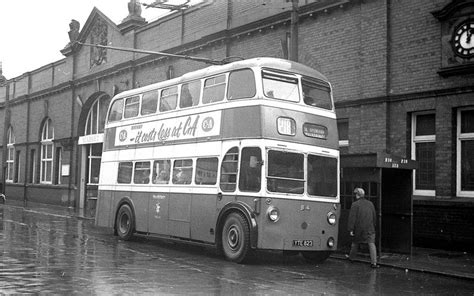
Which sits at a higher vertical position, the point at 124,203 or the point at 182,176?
the point at 182,176

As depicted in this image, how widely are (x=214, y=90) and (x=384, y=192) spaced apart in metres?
→ 5.15

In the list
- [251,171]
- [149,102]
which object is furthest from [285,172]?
[149,102]

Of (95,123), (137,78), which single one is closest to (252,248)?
(137,78)

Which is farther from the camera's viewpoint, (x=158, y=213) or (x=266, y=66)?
(x=158, y=213)

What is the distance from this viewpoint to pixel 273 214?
1223 cm

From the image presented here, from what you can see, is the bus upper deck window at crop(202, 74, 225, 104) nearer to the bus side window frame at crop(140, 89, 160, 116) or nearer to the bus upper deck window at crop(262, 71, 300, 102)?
the bus upper deck window at crop(262, 71, 300, 102)

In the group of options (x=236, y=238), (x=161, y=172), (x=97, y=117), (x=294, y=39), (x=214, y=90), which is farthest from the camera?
(x=97, y=117)

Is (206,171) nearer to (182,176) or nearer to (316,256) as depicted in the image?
(182,176)

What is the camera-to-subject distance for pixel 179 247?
52.2 ft

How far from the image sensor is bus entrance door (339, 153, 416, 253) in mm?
13984

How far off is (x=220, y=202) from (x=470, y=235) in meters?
6.41

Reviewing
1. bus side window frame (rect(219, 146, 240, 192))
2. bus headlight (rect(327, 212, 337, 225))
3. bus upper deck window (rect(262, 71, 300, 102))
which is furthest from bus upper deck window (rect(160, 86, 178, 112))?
bus headlight (rect(327, 212, 337, 225))

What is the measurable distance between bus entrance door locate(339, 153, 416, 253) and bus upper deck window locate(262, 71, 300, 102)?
238 centimetres

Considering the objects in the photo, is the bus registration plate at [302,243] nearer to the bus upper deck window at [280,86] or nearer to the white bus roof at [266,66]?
the bus upper deck window at [280,86]
